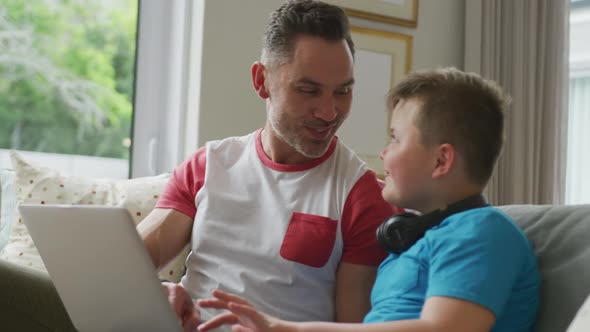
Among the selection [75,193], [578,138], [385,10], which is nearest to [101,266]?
[75,193]

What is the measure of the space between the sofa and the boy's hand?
421 mm

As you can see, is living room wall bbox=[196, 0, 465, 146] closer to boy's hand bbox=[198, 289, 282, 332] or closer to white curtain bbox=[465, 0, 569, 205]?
white curtain bbox=[465, 0, 569, 205]

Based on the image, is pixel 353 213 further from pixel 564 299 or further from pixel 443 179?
pixel 564 299

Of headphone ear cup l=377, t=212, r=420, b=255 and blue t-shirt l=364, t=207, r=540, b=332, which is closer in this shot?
blue t-shirt l=364, t=207, r=540, b=332

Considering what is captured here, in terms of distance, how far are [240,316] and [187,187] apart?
22.7 inches

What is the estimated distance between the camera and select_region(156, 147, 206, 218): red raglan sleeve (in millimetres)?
1560

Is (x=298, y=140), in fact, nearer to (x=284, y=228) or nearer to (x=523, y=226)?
(x=284, y=228)

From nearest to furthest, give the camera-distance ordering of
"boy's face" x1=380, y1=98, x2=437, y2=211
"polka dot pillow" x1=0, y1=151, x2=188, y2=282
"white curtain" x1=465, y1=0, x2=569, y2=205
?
"boy's face" x1=380, y1=98, x2=437, y2=211 < "polka dot pillow" x1=0, y1=151, x2=188, y2=282 < "white curtain" x1=465, y1=0, x2=569, y2=205

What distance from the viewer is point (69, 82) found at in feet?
8.55

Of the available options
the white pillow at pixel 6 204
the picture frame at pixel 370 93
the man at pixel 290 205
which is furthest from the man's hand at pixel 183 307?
the picture frame at pixel 370 93

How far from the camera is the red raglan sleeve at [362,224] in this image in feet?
4.56

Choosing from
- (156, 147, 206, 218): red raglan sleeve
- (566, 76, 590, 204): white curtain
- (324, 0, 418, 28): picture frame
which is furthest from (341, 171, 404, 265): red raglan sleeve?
(566, 76, 590, 204): white curtain

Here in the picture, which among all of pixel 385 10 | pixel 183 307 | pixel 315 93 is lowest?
pixel 183 307

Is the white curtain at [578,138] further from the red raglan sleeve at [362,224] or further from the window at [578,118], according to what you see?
the red raglan sleeve at [362,224]
